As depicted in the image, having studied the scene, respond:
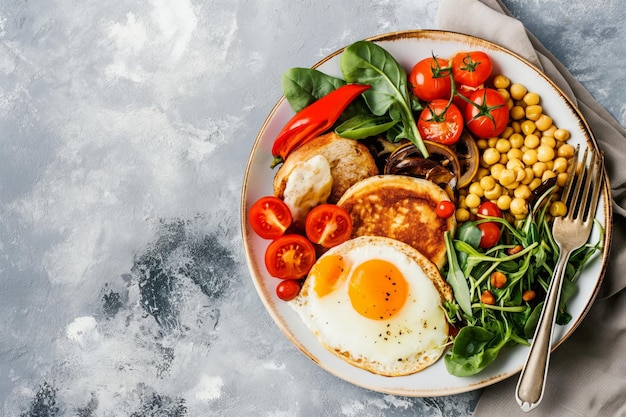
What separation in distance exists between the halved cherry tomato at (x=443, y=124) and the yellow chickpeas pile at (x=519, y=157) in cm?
26

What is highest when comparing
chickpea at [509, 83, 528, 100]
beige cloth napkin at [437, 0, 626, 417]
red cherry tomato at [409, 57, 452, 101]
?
red cherry tomato at [409, 57, 452, 101]

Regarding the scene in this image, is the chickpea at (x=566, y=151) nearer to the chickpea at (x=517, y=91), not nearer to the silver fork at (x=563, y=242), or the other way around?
the silver fork at (x=563, y=242)

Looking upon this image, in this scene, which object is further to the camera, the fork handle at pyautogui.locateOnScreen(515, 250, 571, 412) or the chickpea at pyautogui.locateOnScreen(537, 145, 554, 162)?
the chickpea at pyautogui.locateOnScreen(537, 145, 554, 162)

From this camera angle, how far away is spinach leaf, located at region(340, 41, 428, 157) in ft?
11.6

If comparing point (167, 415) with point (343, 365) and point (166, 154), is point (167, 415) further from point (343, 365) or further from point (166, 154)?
point (166, 154)

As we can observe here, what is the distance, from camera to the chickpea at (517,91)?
3578 mm

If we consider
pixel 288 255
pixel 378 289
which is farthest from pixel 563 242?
pixel 288 255

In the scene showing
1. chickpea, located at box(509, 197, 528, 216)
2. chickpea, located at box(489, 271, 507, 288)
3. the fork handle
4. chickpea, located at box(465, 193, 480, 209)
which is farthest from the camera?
chickpea, located at box(465, 193, 480, 209)

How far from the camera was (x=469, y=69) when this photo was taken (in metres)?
3.44

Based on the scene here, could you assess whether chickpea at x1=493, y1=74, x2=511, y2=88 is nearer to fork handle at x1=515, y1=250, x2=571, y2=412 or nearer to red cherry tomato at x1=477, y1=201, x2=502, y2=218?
red cherry tomato at x1=477, y1=201, x2=502, y2=218

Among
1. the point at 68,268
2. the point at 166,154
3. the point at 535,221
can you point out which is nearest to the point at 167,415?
the point at 68,268

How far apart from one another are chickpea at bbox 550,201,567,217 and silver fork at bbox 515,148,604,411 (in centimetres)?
3

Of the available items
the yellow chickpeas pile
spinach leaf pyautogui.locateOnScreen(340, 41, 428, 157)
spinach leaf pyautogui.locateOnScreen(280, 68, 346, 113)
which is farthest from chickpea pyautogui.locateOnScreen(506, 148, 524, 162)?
spinach leaf pyautogui.locateOnScreen(280, 68, 346, 113)

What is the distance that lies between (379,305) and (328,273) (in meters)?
0.35
